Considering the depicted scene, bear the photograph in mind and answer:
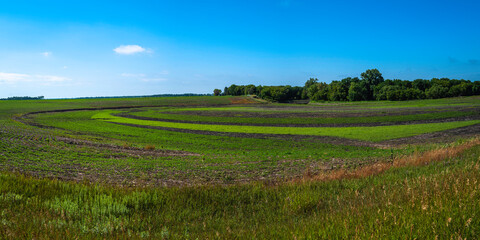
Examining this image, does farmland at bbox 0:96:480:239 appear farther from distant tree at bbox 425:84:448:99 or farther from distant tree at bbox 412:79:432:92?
distant tree at bbox 412:79:432:92

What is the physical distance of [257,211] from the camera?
8.88 meters

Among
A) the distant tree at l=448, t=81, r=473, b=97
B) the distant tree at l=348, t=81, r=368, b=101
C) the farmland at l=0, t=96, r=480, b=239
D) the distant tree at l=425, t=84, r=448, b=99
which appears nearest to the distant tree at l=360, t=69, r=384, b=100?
the distant tree at l=348, t=81, r=368, b=101

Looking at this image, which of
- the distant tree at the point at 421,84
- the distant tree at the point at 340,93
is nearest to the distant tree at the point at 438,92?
the distant tree at the point at 421,84

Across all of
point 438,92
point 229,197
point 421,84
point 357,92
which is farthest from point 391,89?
point 229,197

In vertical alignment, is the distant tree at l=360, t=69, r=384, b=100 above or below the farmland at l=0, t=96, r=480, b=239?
above

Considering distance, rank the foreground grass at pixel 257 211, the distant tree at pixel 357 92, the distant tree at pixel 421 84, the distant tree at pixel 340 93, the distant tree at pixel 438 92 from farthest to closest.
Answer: the distant tree at pixel 421 84 → the distant tree at pixel 340 93 → the distant tree at pixel 357 92 → the distant tree at pixel 438 92 → the foreground grass at pixel 257 211

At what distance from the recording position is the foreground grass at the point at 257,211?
15.3 ft

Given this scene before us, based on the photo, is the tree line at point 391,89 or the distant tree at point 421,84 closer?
the tree line at point 391,89

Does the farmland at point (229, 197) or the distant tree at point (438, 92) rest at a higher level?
the distant tree at point (438, 92)

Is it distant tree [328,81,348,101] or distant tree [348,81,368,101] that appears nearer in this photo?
distant tree [348,81,368,101]

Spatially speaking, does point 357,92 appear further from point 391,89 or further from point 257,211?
point 257,211

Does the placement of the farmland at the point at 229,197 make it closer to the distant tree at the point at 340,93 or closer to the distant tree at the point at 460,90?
the distant tree at the point at 460,90

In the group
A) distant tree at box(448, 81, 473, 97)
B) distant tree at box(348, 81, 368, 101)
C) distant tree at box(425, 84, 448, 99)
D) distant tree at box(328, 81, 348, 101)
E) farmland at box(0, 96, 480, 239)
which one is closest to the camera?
farmland at box(0, 96, 480, 239)

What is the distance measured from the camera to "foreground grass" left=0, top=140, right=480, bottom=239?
466 cm
